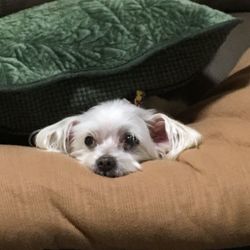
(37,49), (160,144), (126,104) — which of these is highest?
(37,49)

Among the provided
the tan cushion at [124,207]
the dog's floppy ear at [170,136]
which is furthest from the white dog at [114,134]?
Result: the tan cushion at [124,207]

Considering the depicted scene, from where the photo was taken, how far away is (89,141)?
60.2 inches

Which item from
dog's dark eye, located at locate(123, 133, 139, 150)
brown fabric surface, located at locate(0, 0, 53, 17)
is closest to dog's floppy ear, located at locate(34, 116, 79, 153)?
dog's dark eye, located at locate(123, 133, 139, 150)

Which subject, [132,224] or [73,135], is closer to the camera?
[132,224]

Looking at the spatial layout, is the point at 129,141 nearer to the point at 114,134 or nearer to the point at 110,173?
the point at 114,134

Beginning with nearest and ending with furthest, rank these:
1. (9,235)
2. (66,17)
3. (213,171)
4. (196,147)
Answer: (9,235), (213,171), (196,147), (66,17)

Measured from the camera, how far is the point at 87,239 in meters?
1.09

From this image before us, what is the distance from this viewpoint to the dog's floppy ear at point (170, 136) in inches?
55.0

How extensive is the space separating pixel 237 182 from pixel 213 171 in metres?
0.06

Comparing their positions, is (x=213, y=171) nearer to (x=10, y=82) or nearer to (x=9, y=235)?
(x=9, y=235)

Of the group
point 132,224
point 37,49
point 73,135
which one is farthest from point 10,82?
point 132,224

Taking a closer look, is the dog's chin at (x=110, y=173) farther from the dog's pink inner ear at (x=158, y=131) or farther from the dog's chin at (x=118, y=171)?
the dog's pink inner ear at (x=158, y=131)

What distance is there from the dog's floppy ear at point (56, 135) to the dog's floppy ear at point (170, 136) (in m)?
0.22

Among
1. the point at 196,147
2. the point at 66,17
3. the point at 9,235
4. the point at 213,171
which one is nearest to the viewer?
the point at 9,235
